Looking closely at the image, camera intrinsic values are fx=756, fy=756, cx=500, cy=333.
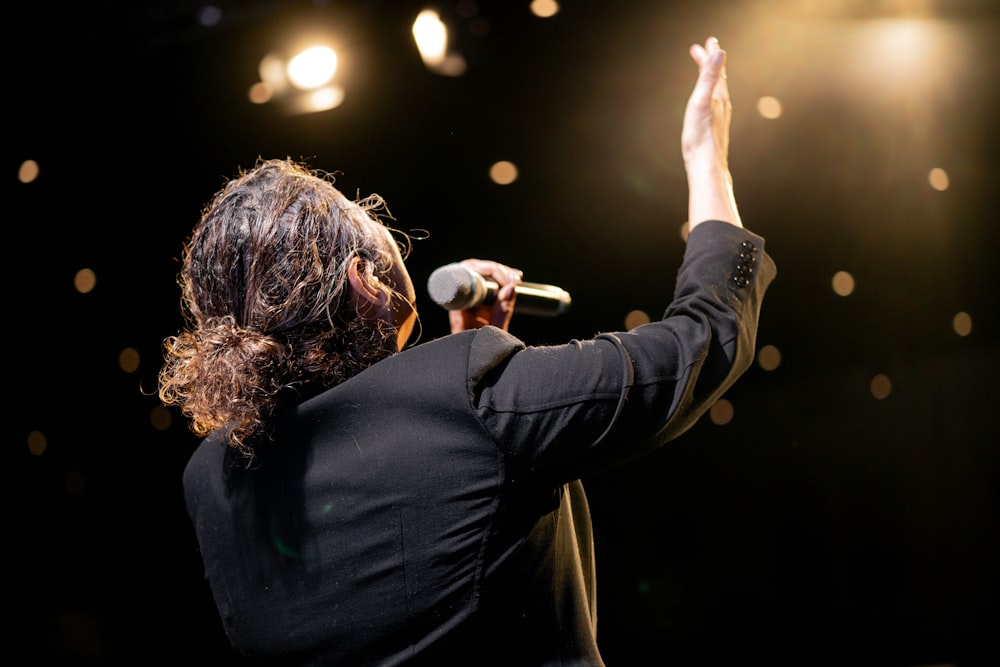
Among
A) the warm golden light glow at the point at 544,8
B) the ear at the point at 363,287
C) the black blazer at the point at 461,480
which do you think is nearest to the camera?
the black blazer at the point at 461,480

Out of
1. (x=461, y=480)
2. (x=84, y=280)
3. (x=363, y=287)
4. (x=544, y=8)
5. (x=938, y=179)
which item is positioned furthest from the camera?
(x=84, y=280)

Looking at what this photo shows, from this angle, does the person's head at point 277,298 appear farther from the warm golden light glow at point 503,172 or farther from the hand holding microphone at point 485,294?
the warm golden light glow at point 503,172

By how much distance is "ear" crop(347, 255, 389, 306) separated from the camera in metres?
0.80

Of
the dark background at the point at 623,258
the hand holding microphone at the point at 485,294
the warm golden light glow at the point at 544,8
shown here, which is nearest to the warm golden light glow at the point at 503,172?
the dark background at the point at 623,258

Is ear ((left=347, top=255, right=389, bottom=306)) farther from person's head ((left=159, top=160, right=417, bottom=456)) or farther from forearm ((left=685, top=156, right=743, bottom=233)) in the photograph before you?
forearm ((left=685, top=156, right=743, bottom=233))

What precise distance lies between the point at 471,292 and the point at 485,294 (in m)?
0.04

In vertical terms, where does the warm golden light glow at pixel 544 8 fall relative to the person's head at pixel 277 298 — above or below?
above

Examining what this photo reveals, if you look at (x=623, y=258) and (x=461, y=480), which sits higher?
(x=623, y=258)

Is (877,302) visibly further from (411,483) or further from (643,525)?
(411,483)

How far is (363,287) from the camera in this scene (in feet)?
2.64

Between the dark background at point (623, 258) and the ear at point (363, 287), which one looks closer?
the ear at point (363, 287)

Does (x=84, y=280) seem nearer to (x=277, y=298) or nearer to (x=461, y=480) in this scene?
(x=277, y=298)

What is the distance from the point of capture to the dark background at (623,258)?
171 centimetres

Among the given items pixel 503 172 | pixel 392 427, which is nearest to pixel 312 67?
pixel 503 172
